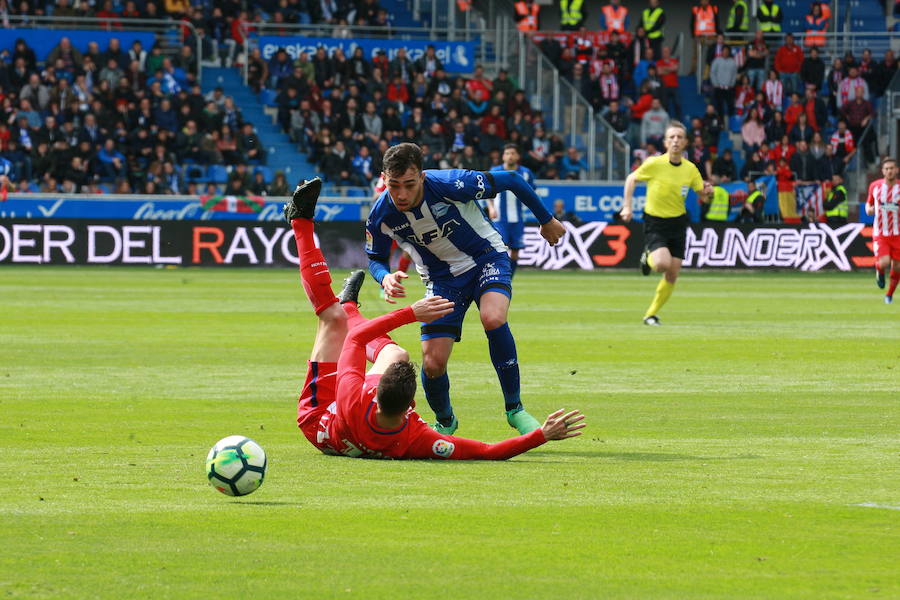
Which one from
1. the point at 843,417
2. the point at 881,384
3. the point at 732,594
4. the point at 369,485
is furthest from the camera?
the point at 881,384

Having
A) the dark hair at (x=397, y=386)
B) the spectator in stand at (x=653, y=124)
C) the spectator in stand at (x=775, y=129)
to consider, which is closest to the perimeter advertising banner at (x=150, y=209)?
the spectator in stand at (x=653, y=124)

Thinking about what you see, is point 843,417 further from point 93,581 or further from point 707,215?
point 707,215

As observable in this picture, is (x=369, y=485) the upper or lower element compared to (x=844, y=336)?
upper

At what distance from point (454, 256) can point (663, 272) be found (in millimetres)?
10642

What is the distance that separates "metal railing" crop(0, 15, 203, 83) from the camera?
39.4 metres

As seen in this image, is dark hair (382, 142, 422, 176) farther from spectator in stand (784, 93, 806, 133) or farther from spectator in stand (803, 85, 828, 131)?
spectator in stand (803, 85, 828, 131)

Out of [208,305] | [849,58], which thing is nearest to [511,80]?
[849,58]

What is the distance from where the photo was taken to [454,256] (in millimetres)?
10180

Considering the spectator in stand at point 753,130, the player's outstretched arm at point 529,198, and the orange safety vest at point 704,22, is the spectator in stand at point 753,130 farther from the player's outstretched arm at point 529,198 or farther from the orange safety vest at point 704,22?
the player's outstretched arm at point 529,198

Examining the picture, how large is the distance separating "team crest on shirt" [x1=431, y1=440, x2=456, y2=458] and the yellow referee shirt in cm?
1239

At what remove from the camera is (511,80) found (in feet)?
132

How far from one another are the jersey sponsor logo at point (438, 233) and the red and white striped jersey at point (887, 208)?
16190 mm

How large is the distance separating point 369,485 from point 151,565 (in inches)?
84.9

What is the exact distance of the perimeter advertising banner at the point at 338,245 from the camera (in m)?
33.4
